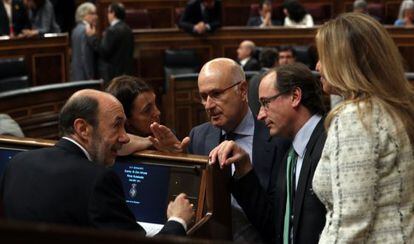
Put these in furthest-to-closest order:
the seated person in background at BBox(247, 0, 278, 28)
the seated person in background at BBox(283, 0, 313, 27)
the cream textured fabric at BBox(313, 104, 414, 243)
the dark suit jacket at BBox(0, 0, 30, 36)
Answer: the seated person in background at BBox(247, 0, 278, 28)
the seated person in background at BBox(283, 0, 313, 27)
the dark suit jacket at BBox(0, 0, 30, 36)
the cream textured fabric at BBox(313, 104, 414, 243)

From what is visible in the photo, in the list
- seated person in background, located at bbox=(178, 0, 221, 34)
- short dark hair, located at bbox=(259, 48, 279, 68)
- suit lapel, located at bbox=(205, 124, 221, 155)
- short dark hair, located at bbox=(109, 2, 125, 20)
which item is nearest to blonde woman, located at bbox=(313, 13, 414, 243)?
suit lapel, located at bbox=(205, 124, 221, 155)

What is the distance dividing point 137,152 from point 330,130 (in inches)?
34.8

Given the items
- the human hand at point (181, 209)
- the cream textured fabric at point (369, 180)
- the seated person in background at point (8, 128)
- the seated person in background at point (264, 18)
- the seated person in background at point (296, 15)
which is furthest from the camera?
the seated person in background at point (264, 18)

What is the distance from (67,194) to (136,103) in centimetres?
90

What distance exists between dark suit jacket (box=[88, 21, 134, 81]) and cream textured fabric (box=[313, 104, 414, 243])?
20.9 ft

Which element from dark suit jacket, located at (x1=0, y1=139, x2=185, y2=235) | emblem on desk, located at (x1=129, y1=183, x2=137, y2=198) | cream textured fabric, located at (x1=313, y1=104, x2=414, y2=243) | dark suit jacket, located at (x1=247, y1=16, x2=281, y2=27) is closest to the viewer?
cream textured fabric, located at (x1=313, y1=104, x2=414, y2=243)

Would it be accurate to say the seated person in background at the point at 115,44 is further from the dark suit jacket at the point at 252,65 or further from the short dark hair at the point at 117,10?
the dark suit jacket at the point at 252,65

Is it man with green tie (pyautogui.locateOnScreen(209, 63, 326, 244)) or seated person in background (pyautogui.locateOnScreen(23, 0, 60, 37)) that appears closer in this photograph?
man with green tie (pyautogui.locateOnScreen(209, 63, 326, 244))

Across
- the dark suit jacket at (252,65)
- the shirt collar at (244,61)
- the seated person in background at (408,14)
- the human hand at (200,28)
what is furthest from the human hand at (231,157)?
the seated person in background at (408,14)

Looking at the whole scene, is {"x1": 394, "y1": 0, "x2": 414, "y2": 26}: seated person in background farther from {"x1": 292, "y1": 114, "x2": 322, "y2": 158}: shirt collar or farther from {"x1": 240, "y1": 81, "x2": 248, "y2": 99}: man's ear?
{"x1": 292, "y1": 114, "x2": 322, "y2": 158}: shirt collar

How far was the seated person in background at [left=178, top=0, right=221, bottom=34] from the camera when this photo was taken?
341 inches

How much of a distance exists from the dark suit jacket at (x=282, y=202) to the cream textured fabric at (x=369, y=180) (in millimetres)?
303

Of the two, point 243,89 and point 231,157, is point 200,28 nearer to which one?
point 243,89

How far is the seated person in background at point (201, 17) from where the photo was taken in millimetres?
8664
